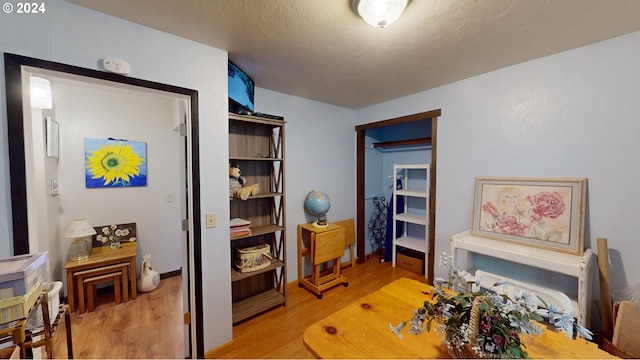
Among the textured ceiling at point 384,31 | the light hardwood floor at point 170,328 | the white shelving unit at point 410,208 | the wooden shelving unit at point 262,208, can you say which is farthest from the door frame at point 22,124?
the white shelving unit at point 410,208

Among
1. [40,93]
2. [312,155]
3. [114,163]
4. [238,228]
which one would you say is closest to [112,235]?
[114,163]

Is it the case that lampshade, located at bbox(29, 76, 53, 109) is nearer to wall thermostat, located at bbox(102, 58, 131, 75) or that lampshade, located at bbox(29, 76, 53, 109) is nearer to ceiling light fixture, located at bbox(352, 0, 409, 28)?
wall thermostat, located at bbox(102, 58, 131, 75)

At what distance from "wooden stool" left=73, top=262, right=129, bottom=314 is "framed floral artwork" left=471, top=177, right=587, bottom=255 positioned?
3534 millimetres

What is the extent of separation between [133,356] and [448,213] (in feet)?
9.92

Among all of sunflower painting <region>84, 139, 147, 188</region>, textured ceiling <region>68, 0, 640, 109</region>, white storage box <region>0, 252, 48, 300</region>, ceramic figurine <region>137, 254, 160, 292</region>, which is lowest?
ceramic figurine <region>137, 254, 160, 292</region>

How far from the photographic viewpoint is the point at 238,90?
1.88m

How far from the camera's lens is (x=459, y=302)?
2.47ft

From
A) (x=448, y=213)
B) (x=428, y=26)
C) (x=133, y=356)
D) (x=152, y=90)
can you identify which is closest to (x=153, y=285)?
(x=133, y=356)

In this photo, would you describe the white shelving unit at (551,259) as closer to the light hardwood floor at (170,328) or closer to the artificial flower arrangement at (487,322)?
the artificial flower arrangement at (487,322)

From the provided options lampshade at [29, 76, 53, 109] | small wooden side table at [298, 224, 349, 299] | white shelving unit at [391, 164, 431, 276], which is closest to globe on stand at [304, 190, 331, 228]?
small wooden side table at [298, 224, 349, 299]

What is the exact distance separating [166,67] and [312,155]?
1743 mm

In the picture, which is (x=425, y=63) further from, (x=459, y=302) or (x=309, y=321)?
(x=309, y=321)

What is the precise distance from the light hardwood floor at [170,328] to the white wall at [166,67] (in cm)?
25

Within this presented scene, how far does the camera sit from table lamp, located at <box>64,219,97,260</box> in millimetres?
2178
